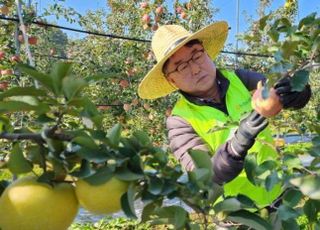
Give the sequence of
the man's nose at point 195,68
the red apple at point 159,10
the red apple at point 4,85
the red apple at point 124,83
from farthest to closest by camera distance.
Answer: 1. the red apple at point 124,83
2. the red apple at point 159,10
3. the red apple at point 4,85
4. the man's nose at point 195,68

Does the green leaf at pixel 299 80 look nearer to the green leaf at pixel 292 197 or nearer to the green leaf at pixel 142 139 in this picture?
the green leaf at pixel 292 197

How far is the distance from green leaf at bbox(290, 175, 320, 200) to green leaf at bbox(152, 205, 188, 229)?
169mm

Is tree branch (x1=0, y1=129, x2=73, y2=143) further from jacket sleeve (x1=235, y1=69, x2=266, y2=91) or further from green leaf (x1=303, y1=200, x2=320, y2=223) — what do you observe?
jacket sleeve (x1=235, y1=69, x2=266, y2=91)

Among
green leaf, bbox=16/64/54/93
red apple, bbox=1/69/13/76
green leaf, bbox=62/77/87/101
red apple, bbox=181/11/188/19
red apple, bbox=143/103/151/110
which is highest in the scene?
red apple, bbox=181/11/188/19

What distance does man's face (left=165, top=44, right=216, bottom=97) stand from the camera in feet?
4.72

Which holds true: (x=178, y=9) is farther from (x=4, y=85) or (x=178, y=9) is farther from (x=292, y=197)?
(x=292, y=197)

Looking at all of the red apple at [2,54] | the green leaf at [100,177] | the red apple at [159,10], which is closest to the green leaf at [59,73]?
the green leaf at [100,177]

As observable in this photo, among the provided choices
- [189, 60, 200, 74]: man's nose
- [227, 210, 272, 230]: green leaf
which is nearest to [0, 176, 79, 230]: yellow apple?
[227, 210, 272, 230]: green leaf

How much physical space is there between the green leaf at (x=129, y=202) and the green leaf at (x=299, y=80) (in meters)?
0.38

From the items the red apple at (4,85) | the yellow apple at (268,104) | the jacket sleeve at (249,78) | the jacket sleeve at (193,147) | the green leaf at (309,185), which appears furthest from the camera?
the red apple at (4,85)

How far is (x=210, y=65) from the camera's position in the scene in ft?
4.78

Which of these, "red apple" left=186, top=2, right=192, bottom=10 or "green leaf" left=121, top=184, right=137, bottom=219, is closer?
"green leaf" left=121, top=184, right=137, bottom=219

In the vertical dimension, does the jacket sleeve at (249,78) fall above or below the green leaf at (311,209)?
above

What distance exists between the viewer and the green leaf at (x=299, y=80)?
842 millimetres
